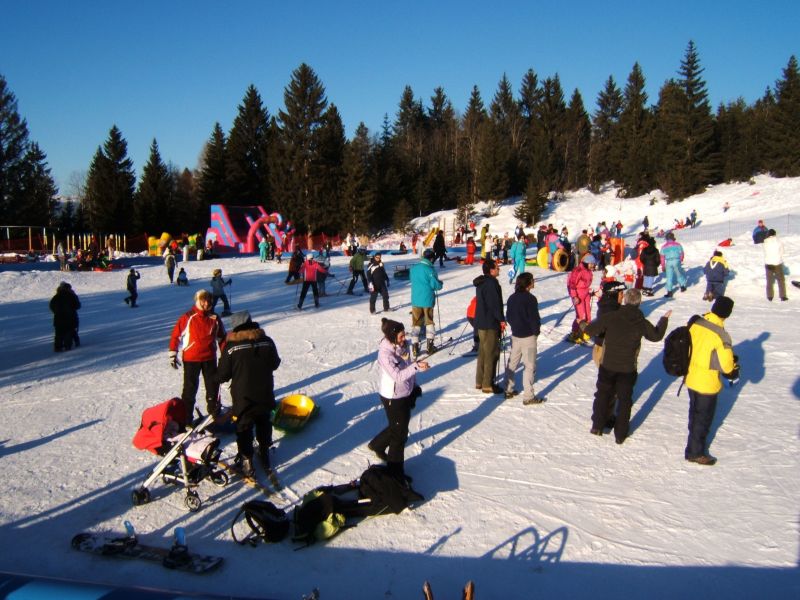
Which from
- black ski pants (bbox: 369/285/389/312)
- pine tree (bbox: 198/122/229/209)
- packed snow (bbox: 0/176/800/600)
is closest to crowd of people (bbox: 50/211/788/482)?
packed snow (bbox: 0/176/800/600)

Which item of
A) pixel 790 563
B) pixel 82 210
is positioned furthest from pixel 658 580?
pixel 82 210

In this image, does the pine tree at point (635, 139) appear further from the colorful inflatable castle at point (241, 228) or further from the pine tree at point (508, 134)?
the colorful inflatable castle at point (241, 228)

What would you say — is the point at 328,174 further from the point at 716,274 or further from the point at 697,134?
the point at 716,274

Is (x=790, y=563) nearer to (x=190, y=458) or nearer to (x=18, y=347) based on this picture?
(x=190, y=458)

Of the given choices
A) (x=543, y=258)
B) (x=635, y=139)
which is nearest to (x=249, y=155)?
(x=635, y=139)

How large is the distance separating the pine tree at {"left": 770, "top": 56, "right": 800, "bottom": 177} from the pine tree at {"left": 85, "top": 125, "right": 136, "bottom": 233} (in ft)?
168

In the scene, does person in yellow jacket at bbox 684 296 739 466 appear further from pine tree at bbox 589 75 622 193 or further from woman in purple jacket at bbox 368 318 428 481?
pine tree at bbox 589 75 622 193

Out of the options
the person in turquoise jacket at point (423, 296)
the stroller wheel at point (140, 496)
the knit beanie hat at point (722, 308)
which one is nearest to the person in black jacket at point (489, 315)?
the person in turquoise jacket at point (423, 296)

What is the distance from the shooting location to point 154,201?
46781 mm

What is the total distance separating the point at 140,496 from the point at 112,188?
47.6 meters

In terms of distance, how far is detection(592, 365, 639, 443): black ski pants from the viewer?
20.2ft

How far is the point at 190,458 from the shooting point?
17.1 ft

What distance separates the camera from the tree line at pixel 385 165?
46.2 metres

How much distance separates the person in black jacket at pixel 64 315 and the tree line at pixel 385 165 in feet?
123
